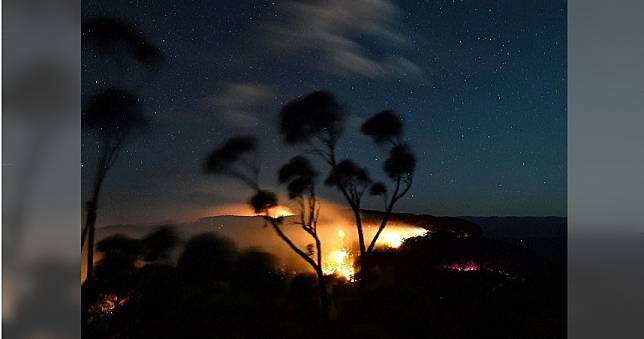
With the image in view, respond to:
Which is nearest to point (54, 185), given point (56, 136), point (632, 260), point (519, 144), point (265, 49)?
point (56, 136)

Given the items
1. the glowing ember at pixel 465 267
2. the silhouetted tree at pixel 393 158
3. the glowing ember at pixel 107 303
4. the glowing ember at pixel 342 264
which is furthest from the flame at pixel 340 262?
the glowing ember at pixel 107 303

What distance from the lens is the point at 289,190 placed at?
1733 millimetres

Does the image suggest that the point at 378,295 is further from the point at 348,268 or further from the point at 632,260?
the point at 632,260

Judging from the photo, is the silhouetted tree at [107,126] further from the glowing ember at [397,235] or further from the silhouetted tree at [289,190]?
the glowing ember at [397,235]

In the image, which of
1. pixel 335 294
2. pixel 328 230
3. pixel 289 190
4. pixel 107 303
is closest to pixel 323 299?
pixel 335 294

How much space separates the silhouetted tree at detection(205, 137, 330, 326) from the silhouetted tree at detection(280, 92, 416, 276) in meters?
0.06

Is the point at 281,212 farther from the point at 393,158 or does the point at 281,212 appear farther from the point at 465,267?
the point at 465,267

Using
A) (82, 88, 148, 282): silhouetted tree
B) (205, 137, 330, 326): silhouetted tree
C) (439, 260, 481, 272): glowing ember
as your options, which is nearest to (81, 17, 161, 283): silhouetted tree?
(82, 88, 148, 282): silhouetted tree

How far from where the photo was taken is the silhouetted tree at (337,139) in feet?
5.56

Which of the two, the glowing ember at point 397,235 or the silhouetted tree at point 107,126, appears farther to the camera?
the silhouetted tree at point 107,126

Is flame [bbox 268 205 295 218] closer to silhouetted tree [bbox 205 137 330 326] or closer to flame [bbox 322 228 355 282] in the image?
silhouetted tree [bbox 205 137 330 326]

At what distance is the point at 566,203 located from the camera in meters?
1.61

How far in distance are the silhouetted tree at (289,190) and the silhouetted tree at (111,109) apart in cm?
27

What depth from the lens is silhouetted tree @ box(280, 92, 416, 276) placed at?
169cm
